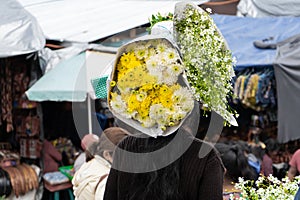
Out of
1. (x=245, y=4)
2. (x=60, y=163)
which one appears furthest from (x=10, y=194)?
(x=245, y=4)

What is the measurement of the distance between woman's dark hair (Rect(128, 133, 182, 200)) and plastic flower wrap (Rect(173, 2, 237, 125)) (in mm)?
223

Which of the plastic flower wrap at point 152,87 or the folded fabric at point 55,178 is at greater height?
the plastic flower wrap at point 152,87

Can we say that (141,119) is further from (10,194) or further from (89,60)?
(10,194)

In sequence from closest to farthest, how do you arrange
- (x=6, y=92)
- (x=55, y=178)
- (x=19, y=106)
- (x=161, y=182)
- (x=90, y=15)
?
(x=161, y=182) → (x=55, y=178) → (x=6, y=92) → (x=19, y=106) → (x=90, y=15)

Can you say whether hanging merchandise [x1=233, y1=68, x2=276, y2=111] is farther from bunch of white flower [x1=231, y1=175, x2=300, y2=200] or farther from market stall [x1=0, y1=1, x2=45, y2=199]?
bunch of white flower [x1=231, y1=175, x2=300, y2=200]

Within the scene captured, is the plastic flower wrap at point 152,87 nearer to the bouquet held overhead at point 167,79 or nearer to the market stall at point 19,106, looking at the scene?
the bouquet held overhead at point 167,79

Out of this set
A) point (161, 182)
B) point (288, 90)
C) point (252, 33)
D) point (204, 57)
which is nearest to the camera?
point (161, 182)

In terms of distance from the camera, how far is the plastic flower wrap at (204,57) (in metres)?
1.85

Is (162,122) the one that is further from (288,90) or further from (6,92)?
(6,92)

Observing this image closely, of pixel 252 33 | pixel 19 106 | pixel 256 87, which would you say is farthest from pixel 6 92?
pixel 252 33

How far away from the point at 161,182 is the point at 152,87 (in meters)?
0.36

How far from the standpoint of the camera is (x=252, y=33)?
6312mm

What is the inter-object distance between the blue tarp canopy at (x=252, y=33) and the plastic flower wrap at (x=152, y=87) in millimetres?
3466

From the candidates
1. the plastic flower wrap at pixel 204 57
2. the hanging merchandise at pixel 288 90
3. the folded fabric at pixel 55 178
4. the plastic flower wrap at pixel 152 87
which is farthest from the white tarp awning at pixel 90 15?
the plastic flower wrap at pixel 152 87
